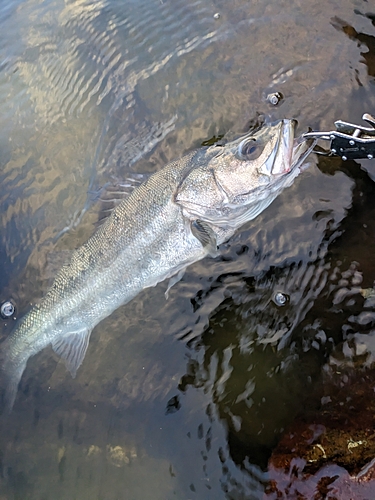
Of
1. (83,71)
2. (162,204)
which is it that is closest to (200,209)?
(162,204)

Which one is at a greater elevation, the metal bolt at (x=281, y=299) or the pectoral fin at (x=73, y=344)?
the pectoral fin at (x=73, y=344)

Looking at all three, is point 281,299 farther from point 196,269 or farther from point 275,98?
point 275,98

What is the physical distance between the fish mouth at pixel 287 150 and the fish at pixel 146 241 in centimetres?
22

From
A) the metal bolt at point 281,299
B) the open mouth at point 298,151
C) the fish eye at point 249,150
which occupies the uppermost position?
the fish eye at point 249,150

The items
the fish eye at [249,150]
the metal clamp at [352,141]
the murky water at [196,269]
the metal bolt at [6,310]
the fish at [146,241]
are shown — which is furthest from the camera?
the metal bolt at [6,310]

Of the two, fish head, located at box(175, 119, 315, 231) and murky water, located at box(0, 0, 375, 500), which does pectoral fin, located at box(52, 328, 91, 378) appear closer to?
murky water, located at box(0, 0, 375, 500)

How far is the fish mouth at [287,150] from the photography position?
3.06 m

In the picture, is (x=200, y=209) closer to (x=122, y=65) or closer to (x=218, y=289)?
(x=218, y=289)

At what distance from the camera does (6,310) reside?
447 centimetres

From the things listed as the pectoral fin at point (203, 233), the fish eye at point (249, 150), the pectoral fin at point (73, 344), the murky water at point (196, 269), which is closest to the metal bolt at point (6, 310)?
the murky water at point (196, 269)

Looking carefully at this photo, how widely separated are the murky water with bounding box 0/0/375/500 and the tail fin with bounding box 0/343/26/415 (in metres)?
0.11

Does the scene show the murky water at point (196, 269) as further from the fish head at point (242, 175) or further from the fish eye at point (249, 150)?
the fish eye at point (249, 150)

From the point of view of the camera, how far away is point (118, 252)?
11.8ft

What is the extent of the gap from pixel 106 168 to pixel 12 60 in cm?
256
